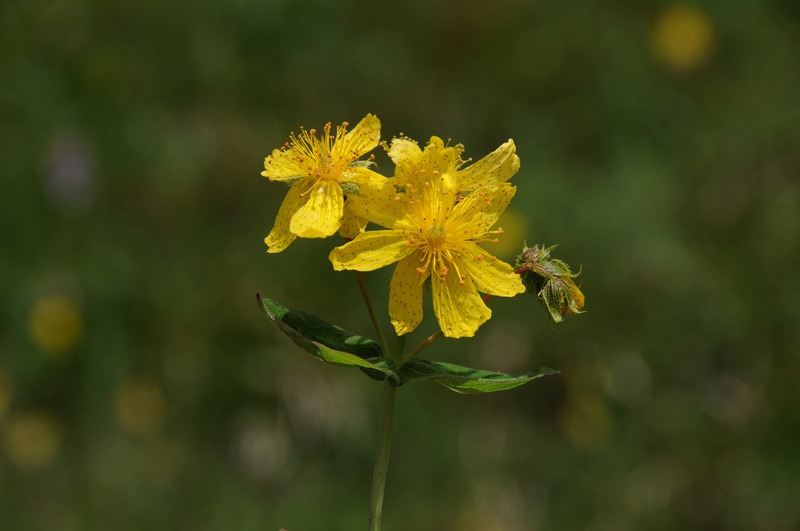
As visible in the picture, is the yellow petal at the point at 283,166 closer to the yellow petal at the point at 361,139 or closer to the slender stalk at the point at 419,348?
the yellow petal at the point at 361,139

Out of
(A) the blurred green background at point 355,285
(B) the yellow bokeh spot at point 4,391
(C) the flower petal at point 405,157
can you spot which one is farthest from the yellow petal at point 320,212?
(B) the yellow bokeh spot at point 4,391

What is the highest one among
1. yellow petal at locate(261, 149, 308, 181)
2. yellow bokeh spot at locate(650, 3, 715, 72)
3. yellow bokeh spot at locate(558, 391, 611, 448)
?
yellow petal at locate(261, 149, 308, 181)

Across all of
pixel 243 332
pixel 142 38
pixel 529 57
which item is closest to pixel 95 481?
pixel 243 332

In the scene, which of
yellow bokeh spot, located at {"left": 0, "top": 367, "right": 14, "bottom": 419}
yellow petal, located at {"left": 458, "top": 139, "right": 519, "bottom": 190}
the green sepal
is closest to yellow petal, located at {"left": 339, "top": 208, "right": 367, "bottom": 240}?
yellow petal, located at {"left": 458, "top": 139, "right": 519, "bottom": 190}

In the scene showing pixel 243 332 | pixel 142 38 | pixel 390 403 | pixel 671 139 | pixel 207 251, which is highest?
pixel 390 403

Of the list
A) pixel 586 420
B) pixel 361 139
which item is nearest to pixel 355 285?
pixel 586 420

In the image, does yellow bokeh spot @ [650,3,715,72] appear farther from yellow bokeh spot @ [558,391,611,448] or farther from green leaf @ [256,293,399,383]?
green leaf @ [256,293,399,383]

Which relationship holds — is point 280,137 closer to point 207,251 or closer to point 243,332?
point 207,251
